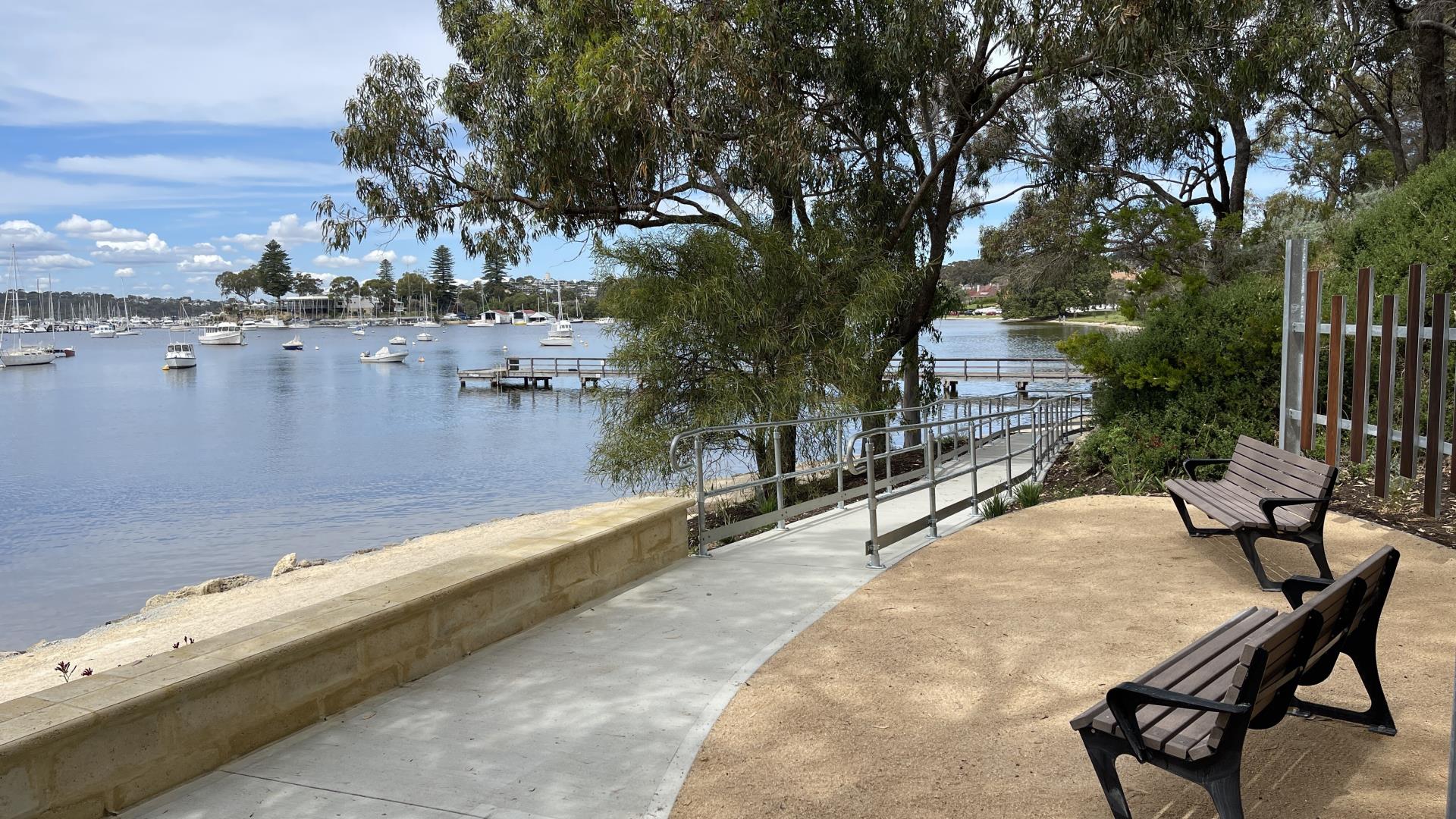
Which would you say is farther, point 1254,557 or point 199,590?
point 199,590

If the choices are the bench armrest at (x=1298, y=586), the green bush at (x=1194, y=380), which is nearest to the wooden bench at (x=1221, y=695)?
the bench armrest at (x=1298, y=586)

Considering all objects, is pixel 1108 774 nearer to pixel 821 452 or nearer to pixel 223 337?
pixel 821 452

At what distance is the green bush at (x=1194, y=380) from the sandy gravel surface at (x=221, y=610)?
5852 millimetres

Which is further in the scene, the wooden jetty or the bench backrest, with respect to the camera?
the wooden jetty

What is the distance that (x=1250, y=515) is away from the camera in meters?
6.91

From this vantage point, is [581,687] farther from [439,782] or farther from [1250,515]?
[1250,515]

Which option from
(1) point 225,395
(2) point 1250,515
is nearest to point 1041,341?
(1) point 225,395

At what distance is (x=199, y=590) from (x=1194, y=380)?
15197mm

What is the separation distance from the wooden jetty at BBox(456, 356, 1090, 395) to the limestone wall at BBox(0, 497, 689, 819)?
35.4 feet

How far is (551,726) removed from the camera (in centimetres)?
467

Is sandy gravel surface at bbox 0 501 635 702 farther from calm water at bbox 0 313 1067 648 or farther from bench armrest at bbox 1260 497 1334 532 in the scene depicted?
bench armrest at bbox 1260 497 1334 532

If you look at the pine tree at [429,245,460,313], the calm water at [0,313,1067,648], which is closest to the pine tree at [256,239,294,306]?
the pine tree at [429,245,460,313]

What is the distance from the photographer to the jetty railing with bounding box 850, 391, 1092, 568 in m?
7.95

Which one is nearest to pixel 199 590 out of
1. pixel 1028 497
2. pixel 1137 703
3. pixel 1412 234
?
pixel 1028 497
